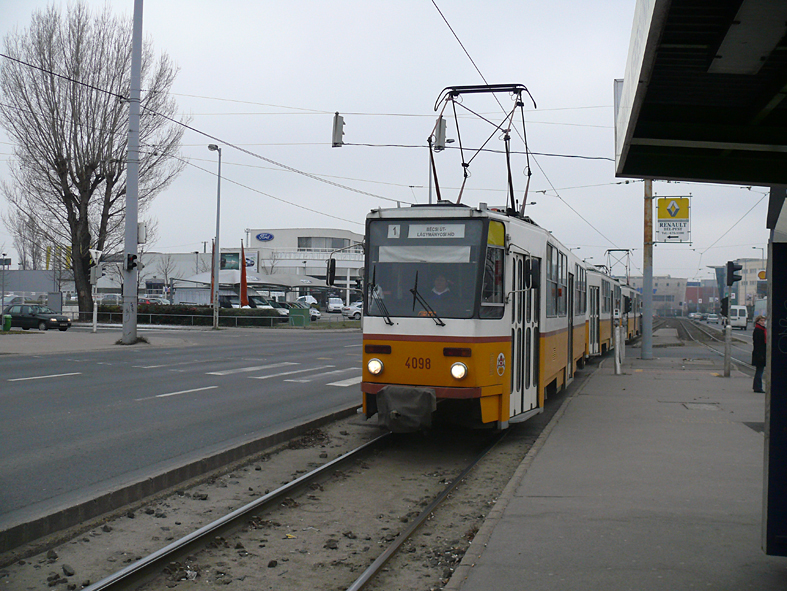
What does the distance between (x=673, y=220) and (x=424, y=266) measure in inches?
771

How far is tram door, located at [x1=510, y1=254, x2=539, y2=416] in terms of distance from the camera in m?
9.56

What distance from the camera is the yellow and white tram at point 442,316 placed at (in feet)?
28.3

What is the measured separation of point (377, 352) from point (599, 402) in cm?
655

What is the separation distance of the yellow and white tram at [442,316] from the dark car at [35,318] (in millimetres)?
32208

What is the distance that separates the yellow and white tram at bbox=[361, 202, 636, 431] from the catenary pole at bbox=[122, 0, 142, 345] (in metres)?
18.7

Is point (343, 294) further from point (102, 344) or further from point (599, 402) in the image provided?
point (599, 402)

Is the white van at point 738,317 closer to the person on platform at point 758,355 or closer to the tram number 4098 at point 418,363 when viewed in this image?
the person on platform at point 758,355

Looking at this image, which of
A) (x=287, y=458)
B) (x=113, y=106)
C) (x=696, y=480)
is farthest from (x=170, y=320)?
(x=696, y=480)

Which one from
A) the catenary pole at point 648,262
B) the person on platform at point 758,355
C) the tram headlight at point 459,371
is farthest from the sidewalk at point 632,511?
the catenary pole at point 648,262

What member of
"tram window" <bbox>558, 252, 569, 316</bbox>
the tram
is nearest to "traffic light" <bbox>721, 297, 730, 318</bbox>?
"tram window" <bbox>558, 252, 569, 316</bbox>

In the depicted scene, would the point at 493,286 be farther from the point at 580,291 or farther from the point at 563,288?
the point at 580,291

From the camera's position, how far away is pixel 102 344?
2673cm

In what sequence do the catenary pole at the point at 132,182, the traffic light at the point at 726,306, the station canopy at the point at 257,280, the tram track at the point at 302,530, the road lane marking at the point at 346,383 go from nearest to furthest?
1. the tram track at the point at 302,530
2. the road lane marking at the point at 346,383
3. the traffic light at the point at 726,306
4. the catenary pole at the point at 132,182
5. the station canopy at the point at 257,280

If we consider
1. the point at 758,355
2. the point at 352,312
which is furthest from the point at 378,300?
the point at 352,312
